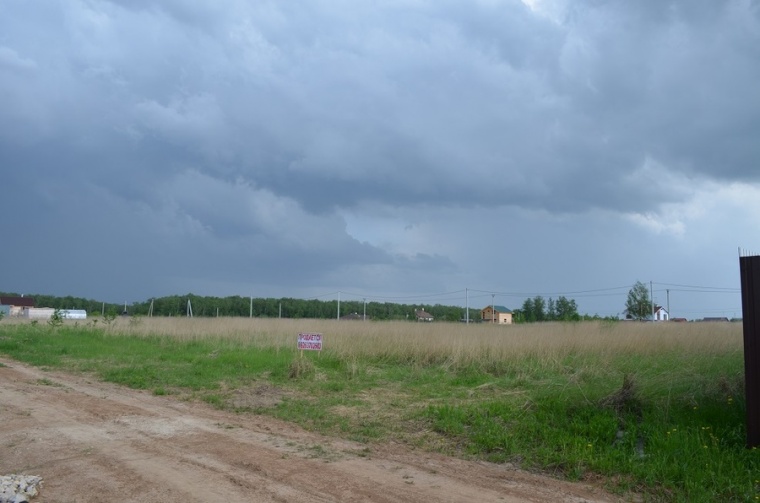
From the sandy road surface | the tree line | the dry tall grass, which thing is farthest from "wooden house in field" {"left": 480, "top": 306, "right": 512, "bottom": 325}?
the sandy road surface

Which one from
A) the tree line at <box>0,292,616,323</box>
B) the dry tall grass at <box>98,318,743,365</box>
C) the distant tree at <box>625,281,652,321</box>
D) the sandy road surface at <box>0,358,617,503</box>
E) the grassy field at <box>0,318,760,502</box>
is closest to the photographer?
the sandy road surface at <box>0,358,617,503</box>

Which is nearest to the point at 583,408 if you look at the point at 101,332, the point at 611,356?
the point at 611,356

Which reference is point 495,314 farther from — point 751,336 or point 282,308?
point 751,336

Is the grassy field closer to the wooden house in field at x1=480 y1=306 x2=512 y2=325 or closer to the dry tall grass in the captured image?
the dry tall grass

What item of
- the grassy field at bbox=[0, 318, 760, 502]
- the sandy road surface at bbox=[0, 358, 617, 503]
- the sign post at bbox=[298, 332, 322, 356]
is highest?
the sign post at bbox=[298, 332, 322, 356]

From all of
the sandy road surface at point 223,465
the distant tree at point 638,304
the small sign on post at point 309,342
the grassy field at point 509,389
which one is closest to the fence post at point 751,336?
the grassy field at point 509,389

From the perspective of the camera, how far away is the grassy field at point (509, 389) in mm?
6414

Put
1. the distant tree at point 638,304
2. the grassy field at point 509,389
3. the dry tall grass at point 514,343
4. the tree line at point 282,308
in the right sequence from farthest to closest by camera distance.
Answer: the tree line at point 282,308 < the distant tree at point 638,304 < the dry tall grass at point 514,343 < the grassy field at point 509,389

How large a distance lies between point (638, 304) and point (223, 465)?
45256 mm

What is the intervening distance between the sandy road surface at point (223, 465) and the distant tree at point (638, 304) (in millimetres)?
42414

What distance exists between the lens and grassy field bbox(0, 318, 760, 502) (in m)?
6.41

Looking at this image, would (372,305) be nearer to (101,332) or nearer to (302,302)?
(302,302)

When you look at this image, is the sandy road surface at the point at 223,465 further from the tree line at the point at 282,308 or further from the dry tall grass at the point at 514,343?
the tree line at the point at 282,308

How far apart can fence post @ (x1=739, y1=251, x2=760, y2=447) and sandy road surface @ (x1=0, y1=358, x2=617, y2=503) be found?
2116mm
